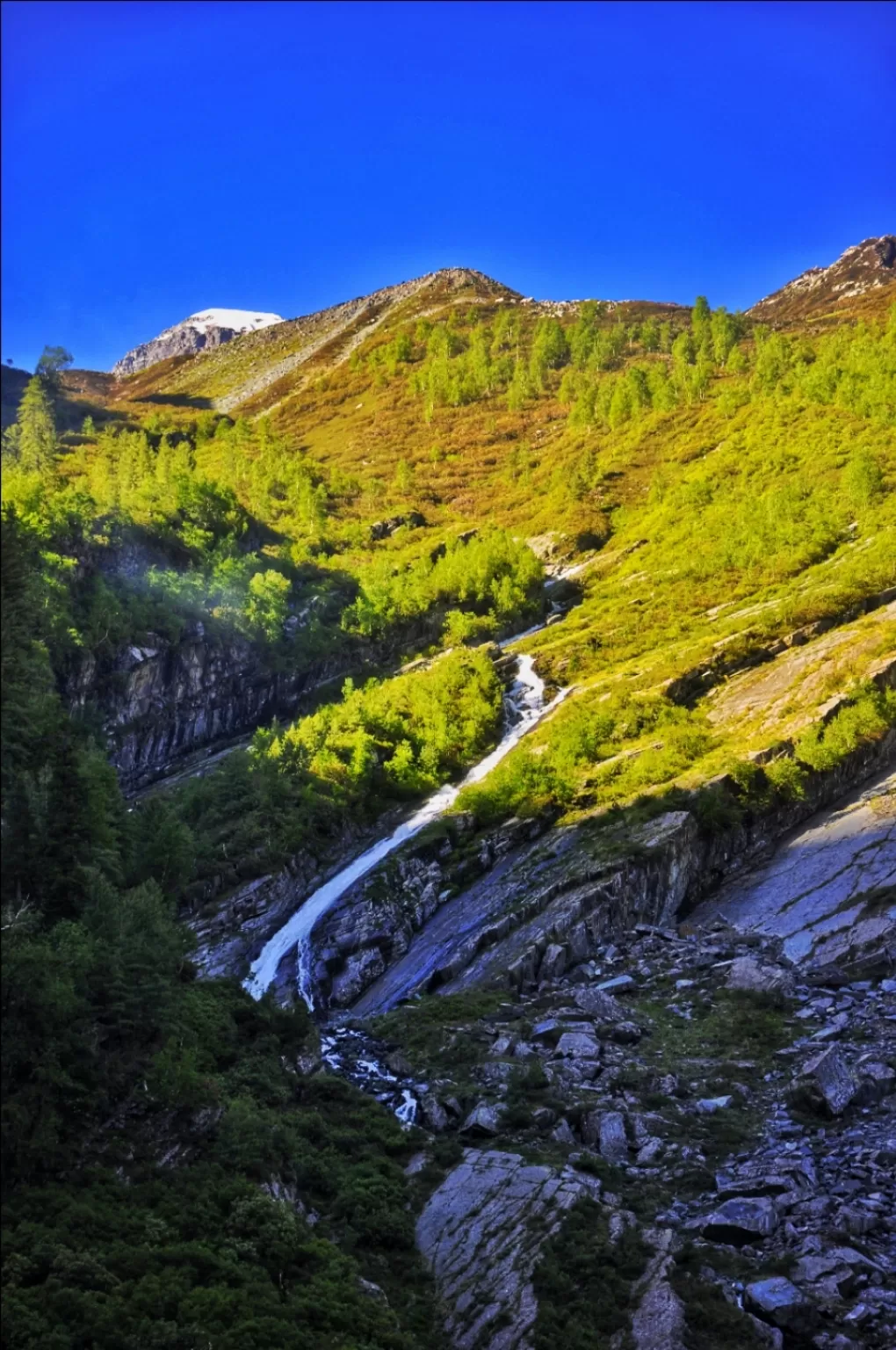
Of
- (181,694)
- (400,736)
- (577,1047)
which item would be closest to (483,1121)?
(577,1047)

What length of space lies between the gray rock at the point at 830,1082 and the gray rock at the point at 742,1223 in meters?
5.09

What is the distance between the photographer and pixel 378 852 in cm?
5947

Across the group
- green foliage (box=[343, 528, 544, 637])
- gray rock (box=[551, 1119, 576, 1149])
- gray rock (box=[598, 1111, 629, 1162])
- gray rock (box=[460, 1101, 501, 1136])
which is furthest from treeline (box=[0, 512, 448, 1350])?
green foliage (box=[343, 528, 544, 637])

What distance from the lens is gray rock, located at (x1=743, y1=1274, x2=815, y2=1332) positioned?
1661 cm

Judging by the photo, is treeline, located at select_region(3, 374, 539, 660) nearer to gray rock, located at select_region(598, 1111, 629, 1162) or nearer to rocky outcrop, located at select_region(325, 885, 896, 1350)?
rocky outcrop, located at select_region(325, 885, 896, 1350)

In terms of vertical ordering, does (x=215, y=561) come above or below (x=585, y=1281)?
above

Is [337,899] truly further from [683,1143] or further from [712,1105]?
[683,1143]

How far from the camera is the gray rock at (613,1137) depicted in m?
24.0

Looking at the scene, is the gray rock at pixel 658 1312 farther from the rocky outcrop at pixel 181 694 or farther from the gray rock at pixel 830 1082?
the rocky outcrop at pixel 181 694

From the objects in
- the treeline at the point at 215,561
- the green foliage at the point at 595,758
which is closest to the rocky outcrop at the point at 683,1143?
the green foliage at the point at 595,758

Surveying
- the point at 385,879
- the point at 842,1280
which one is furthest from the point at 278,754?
the point at 842,1280

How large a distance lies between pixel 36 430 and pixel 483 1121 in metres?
117

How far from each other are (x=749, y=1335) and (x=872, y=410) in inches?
4418

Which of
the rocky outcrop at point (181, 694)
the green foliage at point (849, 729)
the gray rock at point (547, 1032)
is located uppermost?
the rocky outcrop at point (181, 694)
